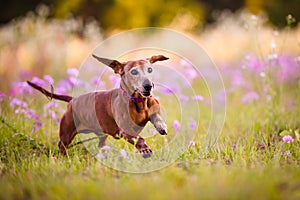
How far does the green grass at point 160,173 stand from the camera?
2.50 meters

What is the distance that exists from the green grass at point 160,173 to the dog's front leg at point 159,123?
25 cm

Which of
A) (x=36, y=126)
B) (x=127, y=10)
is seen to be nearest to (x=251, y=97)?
(x=36, y=126)

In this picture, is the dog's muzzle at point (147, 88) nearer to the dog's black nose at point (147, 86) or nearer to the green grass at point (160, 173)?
the dog's black nose at point (147, 86)

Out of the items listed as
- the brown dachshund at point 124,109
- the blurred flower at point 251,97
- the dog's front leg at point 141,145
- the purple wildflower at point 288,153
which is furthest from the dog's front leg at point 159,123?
the blurred flower at point 251,97

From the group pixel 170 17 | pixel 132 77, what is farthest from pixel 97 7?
pixel 132 77

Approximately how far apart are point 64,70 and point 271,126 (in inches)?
175

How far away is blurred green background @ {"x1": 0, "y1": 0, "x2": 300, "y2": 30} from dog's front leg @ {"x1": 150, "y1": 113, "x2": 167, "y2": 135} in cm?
1158

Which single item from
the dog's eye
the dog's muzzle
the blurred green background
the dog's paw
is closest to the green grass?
the dog's paw

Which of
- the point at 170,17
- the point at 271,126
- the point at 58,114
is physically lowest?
the point at 271,126

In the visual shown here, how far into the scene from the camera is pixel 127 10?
1614 cm

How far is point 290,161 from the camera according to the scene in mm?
3420

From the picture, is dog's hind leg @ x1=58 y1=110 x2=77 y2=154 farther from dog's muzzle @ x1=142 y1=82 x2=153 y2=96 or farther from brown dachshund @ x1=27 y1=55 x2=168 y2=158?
dog's muzzle @ x1=142 y1=82 x2=153 y2=96

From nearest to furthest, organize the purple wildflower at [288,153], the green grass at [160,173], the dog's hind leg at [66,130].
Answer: the green grass at [160,173], the purple wildflower at [288,153], the dog's hind leg at [66,130]

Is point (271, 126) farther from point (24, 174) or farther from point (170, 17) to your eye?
point (170, 17)
